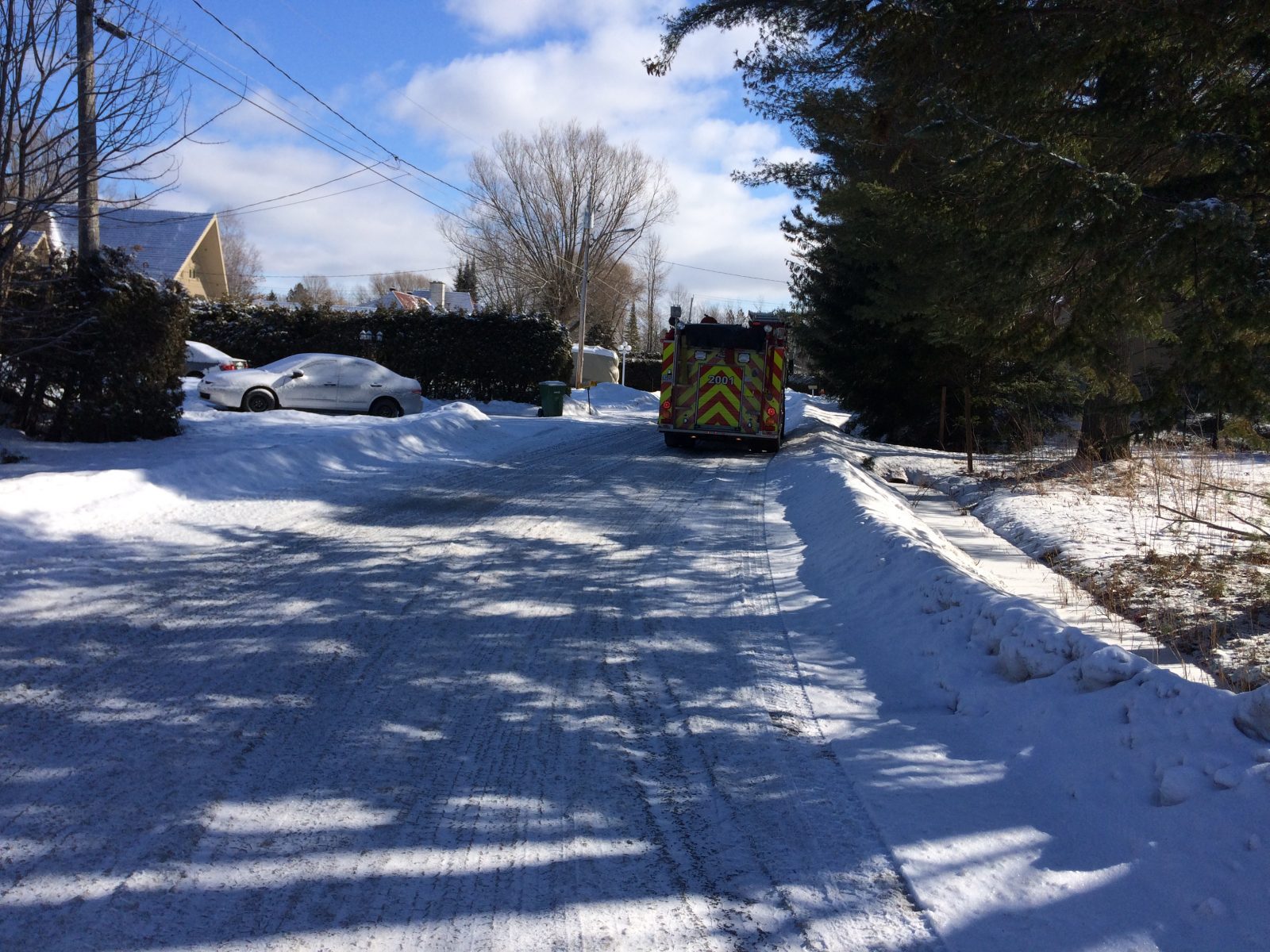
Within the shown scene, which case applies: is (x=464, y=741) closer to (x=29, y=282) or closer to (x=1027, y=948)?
(x=1027, y=948)

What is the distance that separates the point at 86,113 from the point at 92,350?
3.15m

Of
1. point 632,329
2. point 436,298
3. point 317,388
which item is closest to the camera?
point 317,388

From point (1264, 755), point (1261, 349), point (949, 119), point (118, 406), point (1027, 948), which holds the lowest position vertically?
point (1027, 948)

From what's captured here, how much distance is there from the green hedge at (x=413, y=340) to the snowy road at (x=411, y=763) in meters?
19.1

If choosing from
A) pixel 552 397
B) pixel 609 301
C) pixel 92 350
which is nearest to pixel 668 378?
pixel 552 397

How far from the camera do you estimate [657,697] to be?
508cm

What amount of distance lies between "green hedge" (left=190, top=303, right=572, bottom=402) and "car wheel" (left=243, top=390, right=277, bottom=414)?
6.96 m

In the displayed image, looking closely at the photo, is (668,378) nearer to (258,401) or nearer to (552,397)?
(552,397)

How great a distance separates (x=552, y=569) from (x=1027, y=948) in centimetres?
526

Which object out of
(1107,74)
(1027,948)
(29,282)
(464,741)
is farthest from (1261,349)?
(29,282)

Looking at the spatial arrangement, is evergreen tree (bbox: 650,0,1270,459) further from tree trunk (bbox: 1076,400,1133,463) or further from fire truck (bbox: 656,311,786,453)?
fire truck (bbox: 656,311,786,453)

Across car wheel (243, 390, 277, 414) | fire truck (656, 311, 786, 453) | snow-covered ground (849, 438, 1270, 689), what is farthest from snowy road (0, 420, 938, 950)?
car wheel (243, 390, 277, 414)

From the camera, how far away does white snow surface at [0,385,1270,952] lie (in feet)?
10.1

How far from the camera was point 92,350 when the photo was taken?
1175cm
